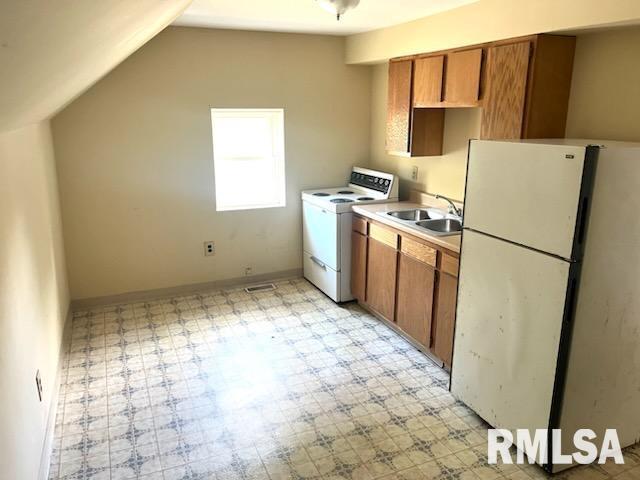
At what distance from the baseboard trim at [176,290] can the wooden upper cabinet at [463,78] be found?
228 cm

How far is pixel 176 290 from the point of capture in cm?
436

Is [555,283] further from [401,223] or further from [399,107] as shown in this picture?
[399,107]

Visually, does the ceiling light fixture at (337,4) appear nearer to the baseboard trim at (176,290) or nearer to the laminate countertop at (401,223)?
the laminate countertop at (401,223)

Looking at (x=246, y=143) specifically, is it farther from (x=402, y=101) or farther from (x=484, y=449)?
(x=484, y=449)

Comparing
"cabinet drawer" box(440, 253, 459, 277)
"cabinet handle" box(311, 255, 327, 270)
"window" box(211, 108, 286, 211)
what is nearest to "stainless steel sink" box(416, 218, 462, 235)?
"cabinet drawer" box(440, 253, 459, 277)

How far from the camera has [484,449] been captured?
2.40 m

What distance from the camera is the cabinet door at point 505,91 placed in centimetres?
269

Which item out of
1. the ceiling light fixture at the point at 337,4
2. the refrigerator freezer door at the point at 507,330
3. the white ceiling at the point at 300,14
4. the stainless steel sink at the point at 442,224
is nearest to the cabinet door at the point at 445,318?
the refrigerator freezer door at the point at 507,330

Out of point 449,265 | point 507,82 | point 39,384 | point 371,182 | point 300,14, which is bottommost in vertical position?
point 39,384

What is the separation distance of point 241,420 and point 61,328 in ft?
5.32

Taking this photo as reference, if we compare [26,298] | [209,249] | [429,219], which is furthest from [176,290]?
[429,219]

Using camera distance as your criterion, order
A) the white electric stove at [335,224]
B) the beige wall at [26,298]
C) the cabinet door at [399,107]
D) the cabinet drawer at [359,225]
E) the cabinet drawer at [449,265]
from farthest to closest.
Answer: the white electric stove at [335,224] → the cabinet drawer at [359,225] → the cabinet door at [399,107] → the cabinet drawer at [449,265] → the beige wall at [26,298]

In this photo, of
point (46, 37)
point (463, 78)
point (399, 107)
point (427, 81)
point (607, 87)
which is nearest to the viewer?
point (46, 37)

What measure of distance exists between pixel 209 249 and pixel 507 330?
2.81 metres
